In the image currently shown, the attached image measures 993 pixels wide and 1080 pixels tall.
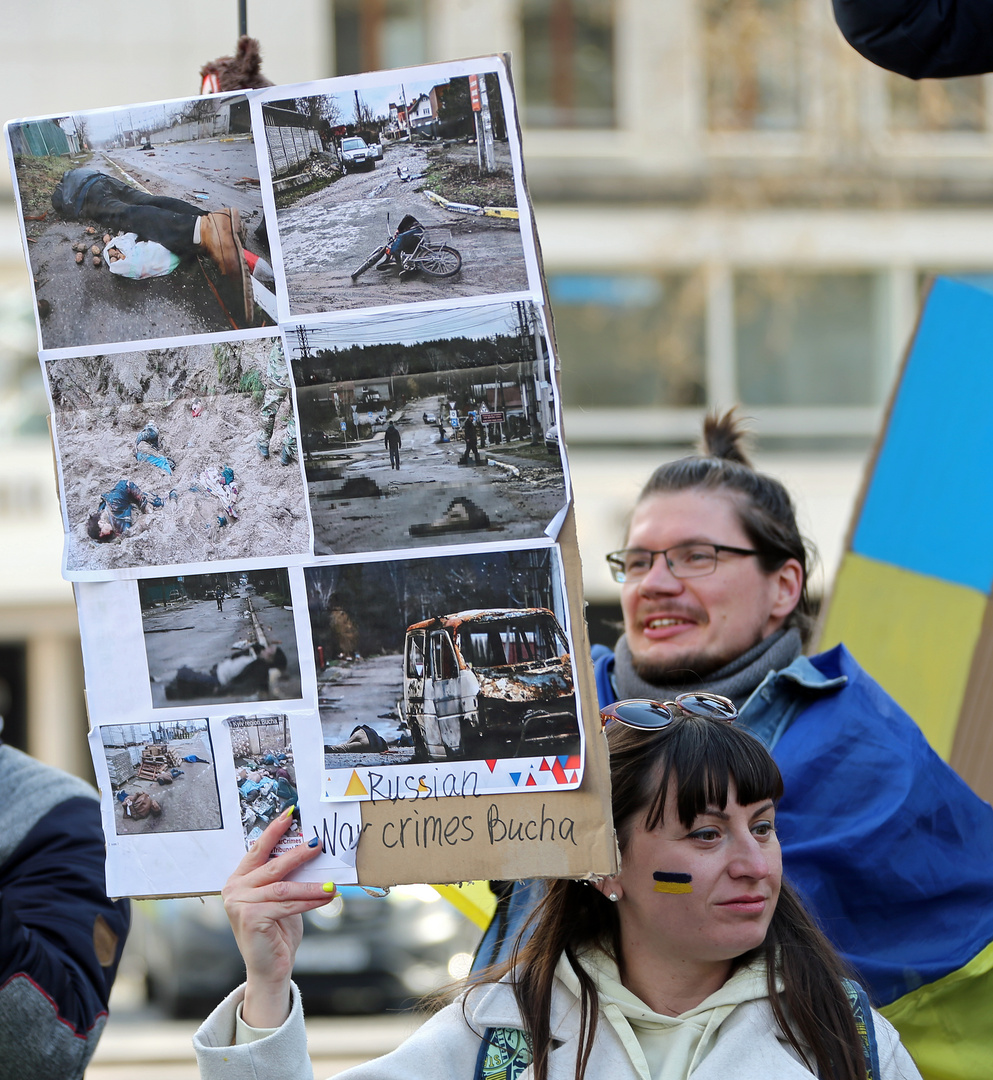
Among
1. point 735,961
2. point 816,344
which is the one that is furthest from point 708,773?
point 816,344

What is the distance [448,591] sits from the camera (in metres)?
1.58

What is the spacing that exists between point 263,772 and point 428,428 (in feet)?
1.45

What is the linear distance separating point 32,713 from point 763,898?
10.9m

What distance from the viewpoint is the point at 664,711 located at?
1.85 meters

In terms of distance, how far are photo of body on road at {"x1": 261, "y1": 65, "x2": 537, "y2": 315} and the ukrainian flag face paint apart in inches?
28.7

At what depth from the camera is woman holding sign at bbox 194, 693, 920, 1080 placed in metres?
1.61

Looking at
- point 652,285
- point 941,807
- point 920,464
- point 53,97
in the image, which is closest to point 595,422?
point 652,285

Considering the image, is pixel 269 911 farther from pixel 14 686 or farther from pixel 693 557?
pixel 14 686

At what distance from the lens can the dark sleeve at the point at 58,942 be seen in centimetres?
193

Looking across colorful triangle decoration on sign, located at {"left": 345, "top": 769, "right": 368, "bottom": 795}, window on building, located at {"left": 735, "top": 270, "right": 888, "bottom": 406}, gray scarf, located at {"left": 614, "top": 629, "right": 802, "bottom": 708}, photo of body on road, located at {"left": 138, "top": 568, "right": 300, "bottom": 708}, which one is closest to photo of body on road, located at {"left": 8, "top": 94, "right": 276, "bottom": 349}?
photo of body on road, located at {"left": 138, "top": 568, "right": 300, "bottom": 708}

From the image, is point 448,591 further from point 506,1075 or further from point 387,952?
point 387,952

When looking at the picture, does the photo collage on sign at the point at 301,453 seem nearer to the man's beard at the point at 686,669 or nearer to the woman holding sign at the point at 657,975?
the woman holding sign at the point at 657,975

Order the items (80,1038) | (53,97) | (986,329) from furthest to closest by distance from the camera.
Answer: (53,97) → (986,329) → (80,1038)

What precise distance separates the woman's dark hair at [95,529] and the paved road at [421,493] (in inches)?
10.5
